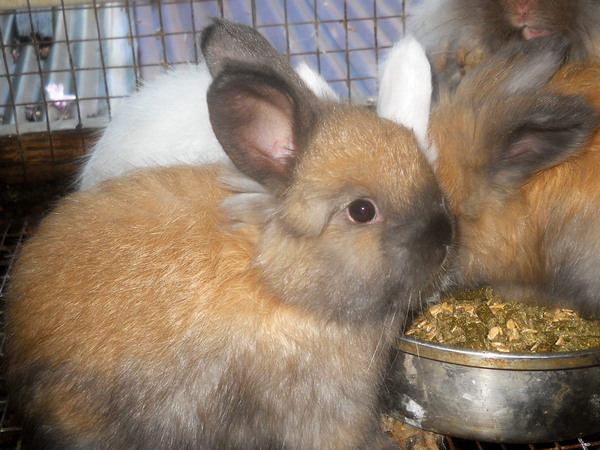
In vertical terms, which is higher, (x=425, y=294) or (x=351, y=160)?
(x=351, y=160)

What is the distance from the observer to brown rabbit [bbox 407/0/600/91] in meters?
2.25

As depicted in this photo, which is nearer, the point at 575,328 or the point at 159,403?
the point at 159,403

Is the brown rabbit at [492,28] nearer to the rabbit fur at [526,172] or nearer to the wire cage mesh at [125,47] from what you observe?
the rabbit fur at [526,172]

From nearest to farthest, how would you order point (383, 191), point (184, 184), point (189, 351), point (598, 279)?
1. point (383, 191)
2. point (189, 351)
3. point (184, 184)
4. point (598, 279)

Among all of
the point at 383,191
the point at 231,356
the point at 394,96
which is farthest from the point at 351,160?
the point at 231,356

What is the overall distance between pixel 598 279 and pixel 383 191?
2.63 feet

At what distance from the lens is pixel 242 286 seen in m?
1.70

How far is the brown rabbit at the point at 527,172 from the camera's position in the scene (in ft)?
5.96

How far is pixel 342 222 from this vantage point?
1.59m

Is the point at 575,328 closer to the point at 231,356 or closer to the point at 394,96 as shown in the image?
the point at 394,96

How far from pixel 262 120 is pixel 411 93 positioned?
Answer: 487 millimetres

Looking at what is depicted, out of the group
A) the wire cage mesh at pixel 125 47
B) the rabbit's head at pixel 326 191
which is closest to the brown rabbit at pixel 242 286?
the rabbit's head at pixel 326 191

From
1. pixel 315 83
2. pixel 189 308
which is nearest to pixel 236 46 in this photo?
pixel 315 83

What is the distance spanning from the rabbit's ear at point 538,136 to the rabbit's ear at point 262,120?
51 centimetres
